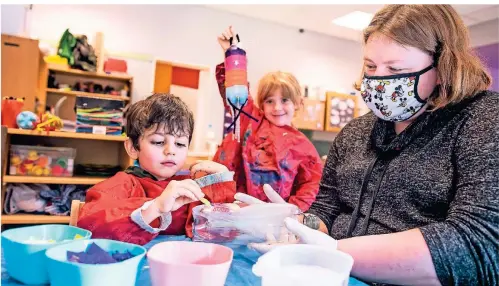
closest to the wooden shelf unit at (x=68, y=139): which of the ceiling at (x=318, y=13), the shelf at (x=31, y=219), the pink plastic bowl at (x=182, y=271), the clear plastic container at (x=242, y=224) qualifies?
the shelf at (x=31, y=219)

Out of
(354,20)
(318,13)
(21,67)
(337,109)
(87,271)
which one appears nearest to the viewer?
(87,271)

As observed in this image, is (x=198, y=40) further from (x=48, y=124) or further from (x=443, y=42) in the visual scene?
(x=443, y=42)

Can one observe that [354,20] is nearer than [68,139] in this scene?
No

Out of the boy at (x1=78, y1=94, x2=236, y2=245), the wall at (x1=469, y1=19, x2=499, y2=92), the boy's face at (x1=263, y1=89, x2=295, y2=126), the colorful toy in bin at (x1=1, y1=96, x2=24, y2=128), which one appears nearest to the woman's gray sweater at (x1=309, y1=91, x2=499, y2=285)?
the boy at (x1=78, y1=94, x2=236, y2=245)

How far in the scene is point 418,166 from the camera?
0.87 metres

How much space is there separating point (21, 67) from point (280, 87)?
2.28 m

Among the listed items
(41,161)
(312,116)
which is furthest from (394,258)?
(312,116)

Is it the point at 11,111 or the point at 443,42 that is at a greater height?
the point at 443,42

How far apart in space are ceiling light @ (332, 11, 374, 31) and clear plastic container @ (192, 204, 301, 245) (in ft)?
13.2

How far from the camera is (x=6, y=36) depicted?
124 inches

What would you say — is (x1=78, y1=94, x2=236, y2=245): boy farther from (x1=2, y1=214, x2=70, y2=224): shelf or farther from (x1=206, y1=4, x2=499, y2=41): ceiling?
(x1=206, y1=4, x2=499, y2=41): ceiling

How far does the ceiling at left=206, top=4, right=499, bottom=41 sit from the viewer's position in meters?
4.26

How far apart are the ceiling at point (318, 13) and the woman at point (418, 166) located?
3444mm

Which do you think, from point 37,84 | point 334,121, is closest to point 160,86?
point 37,84
